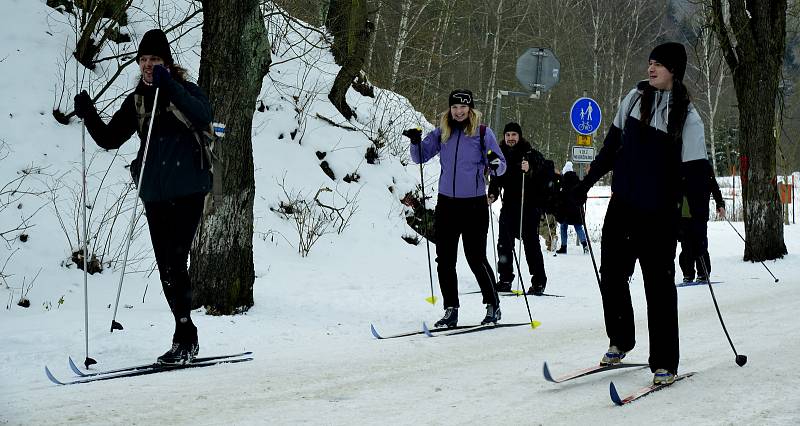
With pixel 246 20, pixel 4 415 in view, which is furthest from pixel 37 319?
pixel 246 20

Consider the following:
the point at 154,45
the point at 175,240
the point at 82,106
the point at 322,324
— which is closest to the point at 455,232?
the point at 322,324

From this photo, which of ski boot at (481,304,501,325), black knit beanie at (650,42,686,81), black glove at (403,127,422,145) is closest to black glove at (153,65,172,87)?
black glove at (403,127,422,145)

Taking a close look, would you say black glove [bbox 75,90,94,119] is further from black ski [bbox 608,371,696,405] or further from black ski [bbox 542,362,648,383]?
black ski [bbox 608,371,696,405]

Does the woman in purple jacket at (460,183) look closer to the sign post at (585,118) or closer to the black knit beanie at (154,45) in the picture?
the black knit beanie at (154,45)

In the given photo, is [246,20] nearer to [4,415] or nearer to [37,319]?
[37,319]

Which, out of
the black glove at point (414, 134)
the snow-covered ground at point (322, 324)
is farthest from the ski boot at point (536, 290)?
the black glove at point (414, 134)

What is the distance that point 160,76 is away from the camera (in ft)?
16.0

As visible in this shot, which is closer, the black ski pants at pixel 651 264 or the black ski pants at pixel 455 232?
the black ski pants at pixel 651 264

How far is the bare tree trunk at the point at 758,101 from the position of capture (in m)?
13.0

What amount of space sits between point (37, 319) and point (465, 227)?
350cm

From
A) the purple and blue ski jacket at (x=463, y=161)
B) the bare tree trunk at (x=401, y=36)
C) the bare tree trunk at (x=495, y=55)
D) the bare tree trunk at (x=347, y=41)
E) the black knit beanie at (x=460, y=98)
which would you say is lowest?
the purple and blue ski jacket at (x=463, y=161)

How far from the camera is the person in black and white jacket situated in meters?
4.71

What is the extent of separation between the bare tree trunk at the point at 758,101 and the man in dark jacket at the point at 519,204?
4.79m

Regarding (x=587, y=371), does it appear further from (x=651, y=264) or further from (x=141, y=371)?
(x=141, y=371)
